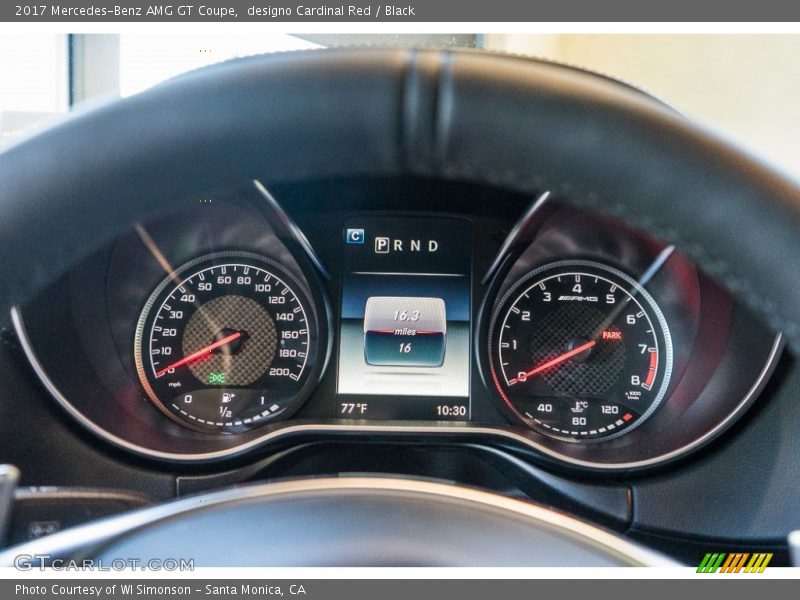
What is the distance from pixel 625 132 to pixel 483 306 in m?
1.04

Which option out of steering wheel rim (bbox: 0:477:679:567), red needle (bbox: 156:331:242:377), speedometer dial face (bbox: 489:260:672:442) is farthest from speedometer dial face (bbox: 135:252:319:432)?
steering wheel rim (bbox: 0:477:679:567)

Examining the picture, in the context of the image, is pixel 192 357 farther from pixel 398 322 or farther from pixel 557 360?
pixel 557 360

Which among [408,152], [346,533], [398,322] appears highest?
[408,152]

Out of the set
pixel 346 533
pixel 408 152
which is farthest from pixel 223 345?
pixel 408 152

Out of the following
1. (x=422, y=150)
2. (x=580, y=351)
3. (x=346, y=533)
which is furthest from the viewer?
(x=580, y=351)

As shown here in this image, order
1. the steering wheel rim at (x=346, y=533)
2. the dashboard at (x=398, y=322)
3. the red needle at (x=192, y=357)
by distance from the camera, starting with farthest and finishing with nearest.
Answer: the red needle at (x=192, y=357)
the dashboard at (x=398, y=322)
the steering wheel rim at (x=346, y=533)

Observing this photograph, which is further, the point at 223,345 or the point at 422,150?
the point at 223,345

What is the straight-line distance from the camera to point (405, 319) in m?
1.56

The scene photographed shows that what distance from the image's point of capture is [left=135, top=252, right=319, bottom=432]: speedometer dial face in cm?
156

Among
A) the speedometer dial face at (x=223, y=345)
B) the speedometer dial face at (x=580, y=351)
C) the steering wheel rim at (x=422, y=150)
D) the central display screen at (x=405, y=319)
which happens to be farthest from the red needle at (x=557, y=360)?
the steering wheel rim at (x=422, y=150)

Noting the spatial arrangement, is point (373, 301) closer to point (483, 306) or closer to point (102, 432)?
point (483, 306)

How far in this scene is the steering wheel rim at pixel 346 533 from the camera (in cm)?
66

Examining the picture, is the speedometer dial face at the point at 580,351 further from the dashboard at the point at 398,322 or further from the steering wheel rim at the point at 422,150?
the steering wheel rim at the point at 422,150

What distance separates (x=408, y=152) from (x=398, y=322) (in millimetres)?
1046
